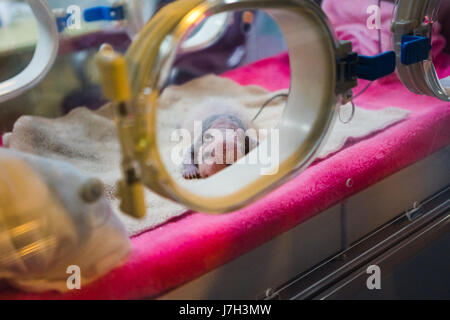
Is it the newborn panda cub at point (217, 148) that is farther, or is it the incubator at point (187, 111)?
the newborn panda cub at point (217, 148)

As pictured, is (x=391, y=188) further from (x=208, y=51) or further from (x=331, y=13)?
(x=208, y=51)

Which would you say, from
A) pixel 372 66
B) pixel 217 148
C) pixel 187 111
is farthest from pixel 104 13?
pixel 372 66

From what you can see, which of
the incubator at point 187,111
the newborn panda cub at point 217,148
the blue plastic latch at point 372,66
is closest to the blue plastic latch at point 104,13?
the incubator at point 187,111

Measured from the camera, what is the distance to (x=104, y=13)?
1.19m

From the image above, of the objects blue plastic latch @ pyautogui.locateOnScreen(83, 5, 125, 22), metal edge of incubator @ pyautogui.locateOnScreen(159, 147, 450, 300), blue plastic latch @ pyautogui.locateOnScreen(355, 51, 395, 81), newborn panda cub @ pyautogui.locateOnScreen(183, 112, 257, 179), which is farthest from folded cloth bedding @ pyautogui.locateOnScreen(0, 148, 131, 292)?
blue plastic latch @ pyautogui.locateOnScreen(83, 5, 125, 22)

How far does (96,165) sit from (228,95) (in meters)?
0.58

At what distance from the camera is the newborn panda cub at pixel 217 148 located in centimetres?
89

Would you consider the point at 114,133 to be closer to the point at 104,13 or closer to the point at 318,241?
the point at 318,241

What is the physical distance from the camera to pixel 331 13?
1334 mm

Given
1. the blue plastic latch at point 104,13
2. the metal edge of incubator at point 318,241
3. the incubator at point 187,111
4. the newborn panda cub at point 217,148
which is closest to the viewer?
the incubator at point 187,111

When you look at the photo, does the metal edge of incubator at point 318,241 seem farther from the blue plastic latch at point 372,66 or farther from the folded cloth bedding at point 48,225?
the blue plastic latch at point 372,66

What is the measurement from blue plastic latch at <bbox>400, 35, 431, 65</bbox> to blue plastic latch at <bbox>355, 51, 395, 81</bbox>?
0.08 meters
